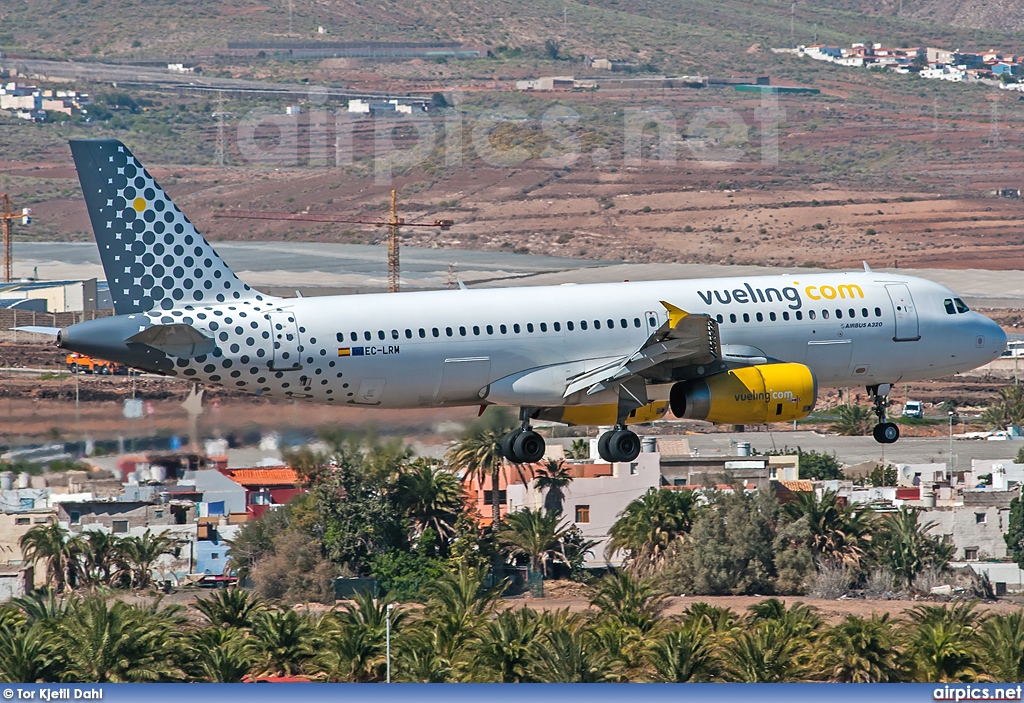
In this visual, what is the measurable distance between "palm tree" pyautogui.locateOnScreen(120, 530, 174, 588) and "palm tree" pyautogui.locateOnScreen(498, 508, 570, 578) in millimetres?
17706

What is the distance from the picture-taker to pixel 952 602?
90.2 m

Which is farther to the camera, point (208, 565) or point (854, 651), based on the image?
point (208, 565)

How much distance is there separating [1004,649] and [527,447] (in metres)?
23.6

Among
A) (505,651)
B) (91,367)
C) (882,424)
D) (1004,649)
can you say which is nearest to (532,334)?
(882,424)

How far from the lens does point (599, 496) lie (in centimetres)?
9844

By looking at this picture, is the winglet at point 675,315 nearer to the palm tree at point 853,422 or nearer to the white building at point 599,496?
the white building at point 599,496

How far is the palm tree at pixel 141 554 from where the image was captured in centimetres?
8844

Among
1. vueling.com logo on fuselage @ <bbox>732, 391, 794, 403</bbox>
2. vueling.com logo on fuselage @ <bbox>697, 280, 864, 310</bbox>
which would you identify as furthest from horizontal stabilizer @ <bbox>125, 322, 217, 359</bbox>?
vueling.com logo on fuselage @ <bbox>732, 391, 794, 403</bbox>

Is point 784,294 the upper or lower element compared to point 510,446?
upper

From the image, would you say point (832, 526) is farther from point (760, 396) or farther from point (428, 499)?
point (760, 396)

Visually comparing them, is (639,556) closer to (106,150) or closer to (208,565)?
(208,565)

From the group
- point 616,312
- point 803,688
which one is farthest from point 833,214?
point 803,688

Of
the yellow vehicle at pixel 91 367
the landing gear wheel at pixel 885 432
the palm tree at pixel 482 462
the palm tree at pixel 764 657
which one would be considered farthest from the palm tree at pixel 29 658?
the yellow vehicle at pixel 91 367

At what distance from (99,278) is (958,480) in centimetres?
8993
